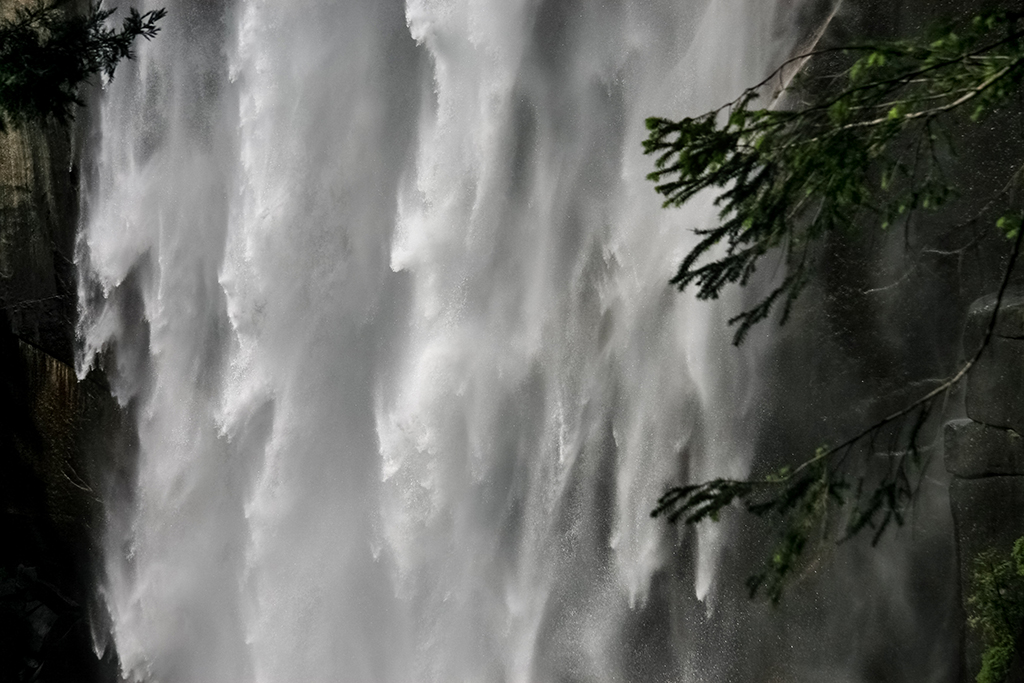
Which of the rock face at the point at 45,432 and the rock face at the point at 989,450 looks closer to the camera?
the rock face at the point at 989,450

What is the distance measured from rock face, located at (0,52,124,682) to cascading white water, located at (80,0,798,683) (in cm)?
43

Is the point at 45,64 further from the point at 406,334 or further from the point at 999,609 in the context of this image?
the point at 999,609

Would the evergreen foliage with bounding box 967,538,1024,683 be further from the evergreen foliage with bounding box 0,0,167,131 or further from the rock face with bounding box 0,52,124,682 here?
the rock face with bounding box 0,52,124,682

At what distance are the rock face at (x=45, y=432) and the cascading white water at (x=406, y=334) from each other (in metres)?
0.43

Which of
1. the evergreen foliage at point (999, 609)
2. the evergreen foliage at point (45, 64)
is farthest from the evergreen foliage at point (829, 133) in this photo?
the evergreen foliage at point (45, 64)

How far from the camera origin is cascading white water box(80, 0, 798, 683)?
A: 30.0ft

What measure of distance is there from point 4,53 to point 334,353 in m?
5.14

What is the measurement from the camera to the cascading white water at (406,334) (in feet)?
30.0

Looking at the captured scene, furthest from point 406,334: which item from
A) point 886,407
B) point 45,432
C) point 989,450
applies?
point 45,432

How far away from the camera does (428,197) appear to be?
10.2 metres

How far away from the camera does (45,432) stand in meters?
13.5

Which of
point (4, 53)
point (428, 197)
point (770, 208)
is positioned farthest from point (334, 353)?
point (770, 208)

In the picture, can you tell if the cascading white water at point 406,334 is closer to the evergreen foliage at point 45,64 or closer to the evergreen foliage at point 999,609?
the evergreen foliage at point 999,609

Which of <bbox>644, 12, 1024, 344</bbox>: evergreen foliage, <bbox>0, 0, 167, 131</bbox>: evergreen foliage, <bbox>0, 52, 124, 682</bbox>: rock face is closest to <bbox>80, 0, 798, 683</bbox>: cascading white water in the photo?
<bbox>0, 52, 124, 682</bbox>: rock face
